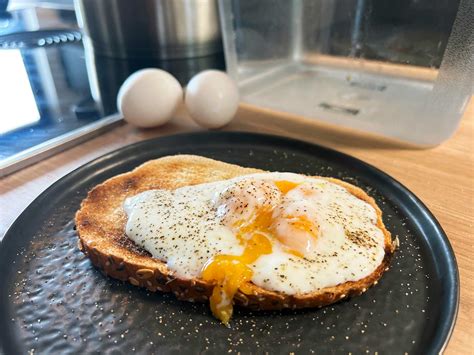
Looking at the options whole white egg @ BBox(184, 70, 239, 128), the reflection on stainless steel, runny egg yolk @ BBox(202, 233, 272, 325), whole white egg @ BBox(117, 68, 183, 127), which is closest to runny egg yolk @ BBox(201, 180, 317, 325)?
runny egg yolk @ BBox(202, 233, 272, 325)

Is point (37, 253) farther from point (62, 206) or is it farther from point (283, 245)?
point (283, 245)

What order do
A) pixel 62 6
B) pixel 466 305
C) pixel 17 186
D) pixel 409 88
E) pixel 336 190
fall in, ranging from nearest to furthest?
pixel 466 305 < pixel 336 190 < pixel 17 186 < pixel 409 88 < pixel 62 6

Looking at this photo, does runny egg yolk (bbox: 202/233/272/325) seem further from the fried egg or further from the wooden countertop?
the wooden countertop

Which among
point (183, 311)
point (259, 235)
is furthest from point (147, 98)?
point (183, 311)

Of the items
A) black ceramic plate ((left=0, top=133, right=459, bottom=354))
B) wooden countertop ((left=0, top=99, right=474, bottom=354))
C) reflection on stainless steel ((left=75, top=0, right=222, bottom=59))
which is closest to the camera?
black ceramic plate ((left=0, top=133, right=459, bottom=354))

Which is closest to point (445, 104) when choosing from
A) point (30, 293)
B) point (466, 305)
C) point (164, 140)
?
point (466, 305)
